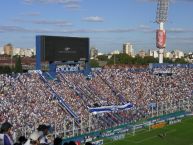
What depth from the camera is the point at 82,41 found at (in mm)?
53062

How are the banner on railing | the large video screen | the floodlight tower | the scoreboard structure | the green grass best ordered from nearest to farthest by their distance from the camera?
the green grass
the banner on railing
the scoreboard structure
the large video screen
the floodlight tower

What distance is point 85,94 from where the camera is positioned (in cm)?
4919

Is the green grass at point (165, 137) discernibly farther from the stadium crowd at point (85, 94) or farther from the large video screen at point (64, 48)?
the large video screen at point (64, 48)

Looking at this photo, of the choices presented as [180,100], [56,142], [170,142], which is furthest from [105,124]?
[56,142]

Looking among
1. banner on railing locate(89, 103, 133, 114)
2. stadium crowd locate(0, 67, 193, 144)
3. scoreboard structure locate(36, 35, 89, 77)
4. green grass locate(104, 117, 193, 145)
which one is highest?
scoreboard structure locate(36, 35, 89, 77)

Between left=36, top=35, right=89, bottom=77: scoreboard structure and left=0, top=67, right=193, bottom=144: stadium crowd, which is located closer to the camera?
left=0, top=67, right=193, bottom=144: stadium crowd

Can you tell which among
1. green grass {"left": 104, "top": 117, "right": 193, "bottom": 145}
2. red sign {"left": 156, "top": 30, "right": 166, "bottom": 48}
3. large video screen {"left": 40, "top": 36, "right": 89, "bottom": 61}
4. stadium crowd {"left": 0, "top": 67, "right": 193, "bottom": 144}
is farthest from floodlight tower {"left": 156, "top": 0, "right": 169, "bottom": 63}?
green grass {"left": 104, "top": 117, "right": 193, "bottom": 145}

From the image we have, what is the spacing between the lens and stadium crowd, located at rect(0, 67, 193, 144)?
38.7m

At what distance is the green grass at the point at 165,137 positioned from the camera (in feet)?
129

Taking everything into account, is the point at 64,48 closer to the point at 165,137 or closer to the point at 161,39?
the point at 165,137

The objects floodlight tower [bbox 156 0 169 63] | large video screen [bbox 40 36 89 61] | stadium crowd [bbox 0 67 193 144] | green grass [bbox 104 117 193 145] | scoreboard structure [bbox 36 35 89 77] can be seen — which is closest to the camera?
stadium crowd [bbox 0 67 193 144]

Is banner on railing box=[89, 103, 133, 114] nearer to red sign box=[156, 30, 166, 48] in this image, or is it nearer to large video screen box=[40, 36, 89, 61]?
large video screen box=[40, 36, 89, 61]

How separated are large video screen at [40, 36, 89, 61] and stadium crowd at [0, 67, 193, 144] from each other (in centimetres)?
207

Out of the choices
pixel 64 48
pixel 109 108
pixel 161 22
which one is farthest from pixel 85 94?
pixel 161 22
